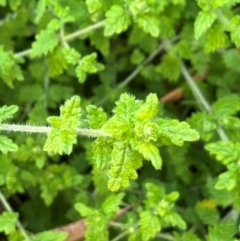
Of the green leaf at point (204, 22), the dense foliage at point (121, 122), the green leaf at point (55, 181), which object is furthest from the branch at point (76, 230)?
the green leaf at point (204, 22)

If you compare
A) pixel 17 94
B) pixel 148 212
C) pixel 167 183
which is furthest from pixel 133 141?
pixel 17 94

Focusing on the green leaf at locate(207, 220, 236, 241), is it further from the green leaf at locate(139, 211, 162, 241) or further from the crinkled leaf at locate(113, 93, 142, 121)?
the crinkled leaf at locate(113, 93, 142, 121)

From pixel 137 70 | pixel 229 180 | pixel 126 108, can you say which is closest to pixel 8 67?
pixel 126 108

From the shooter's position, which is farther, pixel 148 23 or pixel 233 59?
pixel 233 59

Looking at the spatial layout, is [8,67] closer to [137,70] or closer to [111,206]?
[111,206]

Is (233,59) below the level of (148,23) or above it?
below

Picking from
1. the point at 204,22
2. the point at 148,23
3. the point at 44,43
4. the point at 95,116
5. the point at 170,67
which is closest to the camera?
the point at 95,116

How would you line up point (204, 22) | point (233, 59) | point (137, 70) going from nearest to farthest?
point (204, 22), point (233, 59), point (137, 70)

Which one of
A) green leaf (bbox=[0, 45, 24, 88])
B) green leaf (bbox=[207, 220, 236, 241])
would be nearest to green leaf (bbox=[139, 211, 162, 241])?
green leaf (bbox=[207, 220, 236, 241])
